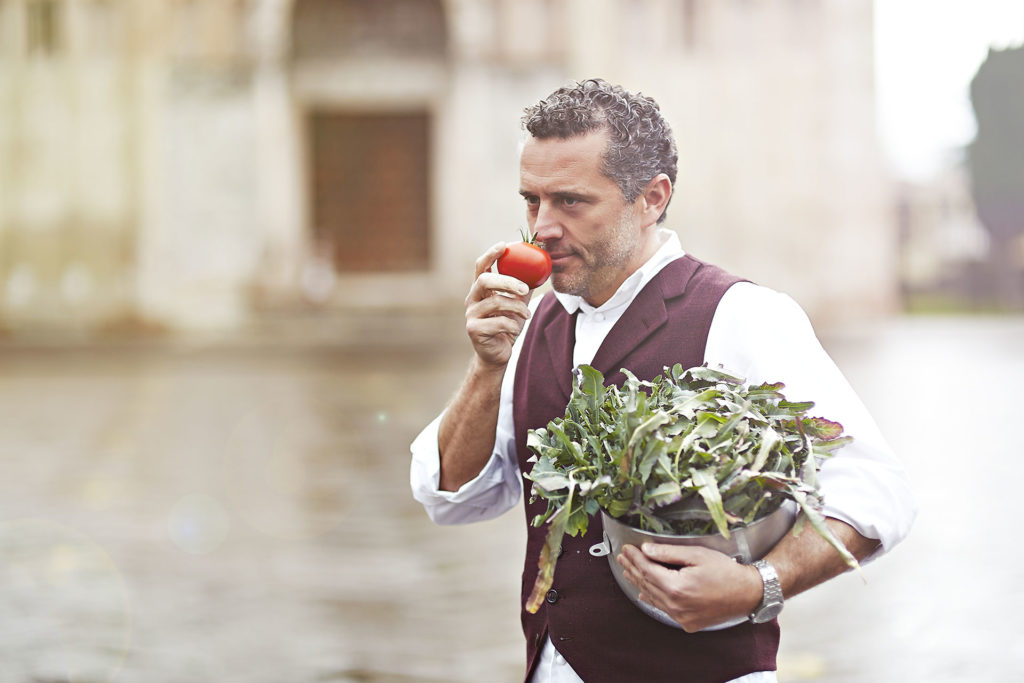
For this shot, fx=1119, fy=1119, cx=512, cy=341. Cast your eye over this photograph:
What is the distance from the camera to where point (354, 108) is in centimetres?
2189

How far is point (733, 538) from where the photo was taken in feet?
5.22

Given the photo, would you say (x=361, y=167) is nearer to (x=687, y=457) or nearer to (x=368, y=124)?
(x=368, y=124)

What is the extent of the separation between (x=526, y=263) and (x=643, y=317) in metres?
0.24

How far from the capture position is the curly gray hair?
6.18 ft

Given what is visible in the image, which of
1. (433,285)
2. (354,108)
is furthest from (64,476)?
(354,108)

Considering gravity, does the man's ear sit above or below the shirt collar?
above

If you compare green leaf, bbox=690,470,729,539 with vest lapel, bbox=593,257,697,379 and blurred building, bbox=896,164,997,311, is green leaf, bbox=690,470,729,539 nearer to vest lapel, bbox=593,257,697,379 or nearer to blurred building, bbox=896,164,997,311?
vest lapel, bbox=593,257,697,379

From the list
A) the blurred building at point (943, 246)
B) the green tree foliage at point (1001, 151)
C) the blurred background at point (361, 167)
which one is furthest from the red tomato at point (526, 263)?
the green tree foliage at point (1001, 151)

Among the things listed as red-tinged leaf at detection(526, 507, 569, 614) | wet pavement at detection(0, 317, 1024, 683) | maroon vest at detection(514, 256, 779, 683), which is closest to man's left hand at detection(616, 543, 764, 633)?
red-tinged leaf at detection(526, 507, 569, 614)

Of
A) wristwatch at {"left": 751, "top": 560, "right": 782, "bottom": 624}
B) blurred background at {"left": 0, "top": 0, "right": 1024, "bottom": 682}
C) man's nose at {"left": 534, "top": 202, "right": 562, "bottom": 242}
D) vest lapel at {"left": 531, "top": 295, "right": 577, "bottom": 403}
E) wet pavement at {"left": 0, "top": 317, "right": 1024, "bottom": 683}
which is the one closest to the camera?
wristwatch at {"left": 751, "top": 560, "right": 782, "bottom": 624}

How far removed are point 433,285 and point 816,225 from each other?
751cm

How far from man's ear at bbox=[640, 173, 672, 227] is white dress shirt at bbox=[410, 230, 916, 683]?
2.5 inches

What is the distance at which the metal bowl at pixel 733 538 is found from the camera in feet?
5.21

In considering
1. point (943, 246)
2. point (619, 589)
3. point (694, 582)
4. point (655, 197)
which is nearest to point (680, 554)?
point (694, 582)
